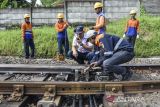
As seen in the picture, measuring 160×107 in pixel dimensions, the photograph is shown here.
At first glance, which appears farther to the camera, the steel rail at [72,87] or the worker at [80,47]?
the worker at [80,47]

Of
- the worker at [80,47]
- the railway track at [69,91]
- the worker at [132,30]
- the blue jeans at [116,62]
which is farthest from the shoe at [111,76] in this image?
the worker at [132,30]

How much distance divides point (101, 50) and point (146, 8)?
12920 millimetres

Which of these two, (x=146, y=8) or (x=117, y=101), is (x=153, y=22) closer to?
(x=146, y=8)

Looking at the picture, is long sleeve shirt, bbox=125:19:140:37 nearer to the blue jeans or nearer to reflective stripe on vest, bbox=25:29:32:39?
reflective stripe on vest, bbox=25:29:32:39

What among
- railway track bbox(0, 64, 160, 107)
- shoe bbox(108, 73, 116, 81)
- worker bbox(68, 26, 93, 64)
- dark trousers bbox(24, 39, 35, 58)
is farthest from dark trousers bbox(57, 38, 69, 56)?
railway track bbox(0, 64, 160, 107)

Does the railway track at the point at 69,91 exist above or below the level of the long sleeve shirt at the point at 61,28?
below

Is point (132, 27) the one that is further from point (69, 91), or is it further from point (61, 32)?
point (69, 91)

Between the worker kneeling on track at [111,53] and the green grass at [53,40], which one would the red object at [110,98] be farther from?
the green grass at [53,40]

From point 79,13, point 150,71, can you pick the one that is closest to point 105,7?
point 79,13

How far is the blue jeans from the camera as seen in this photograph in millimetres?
8891

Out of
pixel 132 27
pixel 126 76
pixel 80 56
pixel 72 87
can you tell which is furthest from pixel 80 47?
pixel 132 27

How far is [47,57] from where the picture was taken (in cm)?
1620

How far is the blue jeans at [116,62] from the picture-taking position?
8891 mm

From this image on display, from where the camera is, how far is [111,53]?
888 centimetres
